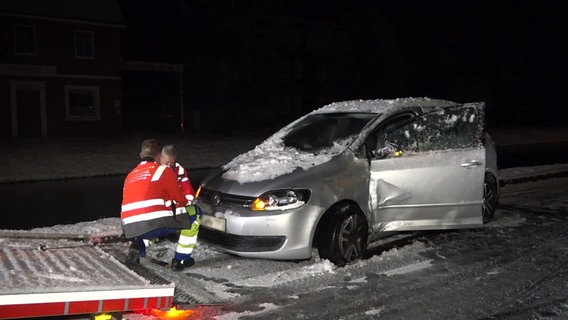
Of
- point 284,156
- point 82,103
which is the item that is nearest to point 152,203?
point 284,156

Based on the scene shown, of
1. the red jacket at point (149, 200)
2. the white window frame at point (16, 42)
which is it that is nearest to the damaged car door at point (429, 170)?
the red jacket at point (149, 200)

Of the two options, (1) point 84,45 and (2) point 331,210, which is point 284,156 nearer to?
(2) point 331,210

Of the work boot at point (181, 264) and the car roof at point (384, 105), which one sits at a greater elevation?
the car roof at point (384, 105)

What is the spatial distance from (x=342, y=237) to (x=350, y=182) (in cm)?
59

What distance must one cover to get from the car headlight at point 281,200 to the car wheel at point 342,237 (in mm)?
430

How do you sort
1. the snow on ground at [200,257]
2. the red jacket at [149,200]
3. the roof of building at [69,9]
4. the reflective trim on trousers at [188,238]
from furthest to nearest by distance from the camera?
the roof of building at [69,9]
the reflective trim on trousers at [188,238]
the red jacket at [149,200]
the snow on ground at [200,257]

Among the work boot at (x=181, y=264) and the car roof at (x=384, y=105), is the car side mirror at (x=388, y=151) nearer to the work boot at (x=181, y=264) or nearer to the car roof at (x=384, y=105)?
the car roof at (x=384, y=105)

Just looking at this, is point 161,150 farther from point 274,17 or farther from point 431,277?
point 274,17

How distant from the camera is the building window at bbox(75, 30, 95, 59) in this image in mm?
27375

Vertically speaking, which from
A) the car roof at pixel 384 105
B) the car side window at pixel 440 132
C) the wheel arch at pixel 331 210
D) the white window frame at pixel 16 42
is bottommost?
the wheel arch at pixel 331 210

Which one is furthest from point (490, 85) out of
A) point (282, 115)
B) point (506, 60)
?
point (282, 115)

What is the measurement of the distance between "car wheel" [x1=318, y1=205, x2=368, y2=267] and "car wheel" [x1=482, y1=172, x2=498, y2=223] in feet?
9.31

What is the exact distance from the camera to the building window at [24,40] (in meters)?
25.6

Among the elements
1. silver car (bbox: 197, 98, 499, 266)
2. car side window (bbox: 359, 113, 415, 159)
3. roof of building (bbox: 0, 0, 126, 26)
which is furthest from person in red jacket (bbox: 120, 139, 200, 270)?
roof of building (bbox: 0, 0, 126, 26)
